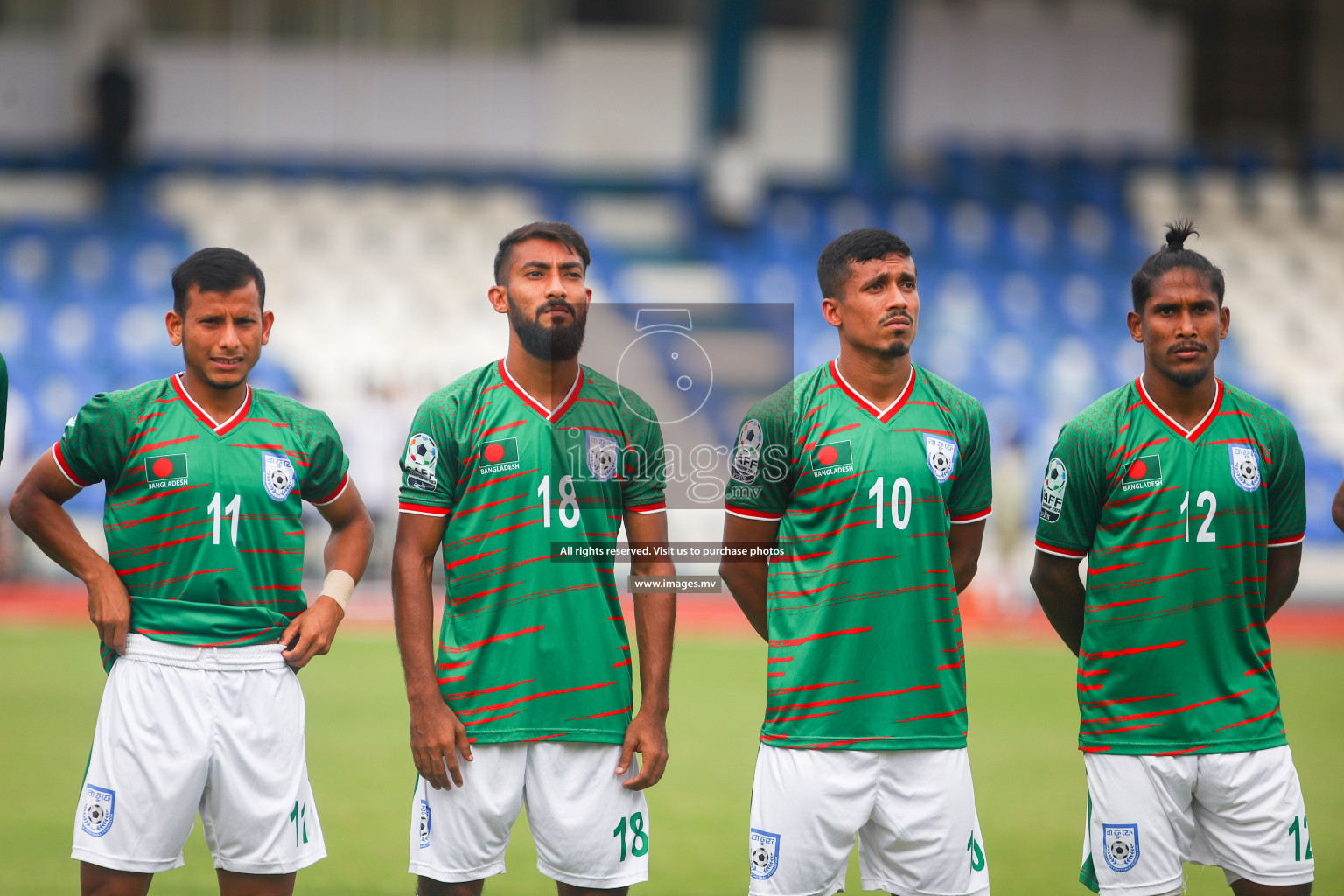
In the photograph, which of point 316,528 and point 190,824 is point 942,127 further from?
point 190,824

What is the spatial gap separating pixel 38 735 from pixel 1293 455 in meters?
6.67

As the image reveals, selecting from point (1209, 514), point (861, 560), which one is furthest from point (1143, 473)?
point (861, 560)

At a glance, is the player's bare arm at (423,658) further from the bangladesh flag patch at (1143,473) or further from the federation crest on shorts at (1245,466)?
the federation crest on shorts at (1245,466)

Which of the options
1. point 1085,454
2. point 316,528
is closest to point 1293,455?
point 1085,454

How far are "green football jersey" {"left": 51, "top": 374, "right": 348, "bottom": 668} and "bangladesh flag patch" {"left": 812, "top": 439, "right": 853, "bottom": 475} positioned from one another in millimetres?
1426

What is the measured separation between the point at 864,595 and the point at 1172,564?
0.87m

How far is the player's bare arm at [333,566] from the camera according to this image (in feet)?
11.9

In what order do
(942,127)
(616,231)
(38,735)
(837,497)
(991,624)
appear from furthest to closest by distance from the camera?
(942,127) < (616,231) < (991,624) < (38,735) < (837,497)

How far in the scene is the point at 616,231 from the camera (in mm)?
18469

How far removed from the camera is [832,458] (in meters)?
3.51

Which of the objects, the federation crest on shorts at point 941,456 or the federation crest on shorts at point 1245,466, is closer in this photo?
the federation crest on shorts at point 941,456

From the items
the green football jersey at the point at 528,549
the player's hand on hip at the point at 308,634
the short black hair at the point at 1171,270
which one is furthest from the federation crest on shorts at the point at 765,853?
the short black hair at the point at 1171,270

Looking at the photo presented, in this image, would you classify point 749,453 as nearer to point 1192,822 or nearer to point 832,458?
point 832,458

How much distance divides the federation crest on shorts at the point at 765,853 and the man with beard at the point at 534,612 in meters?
0.30
